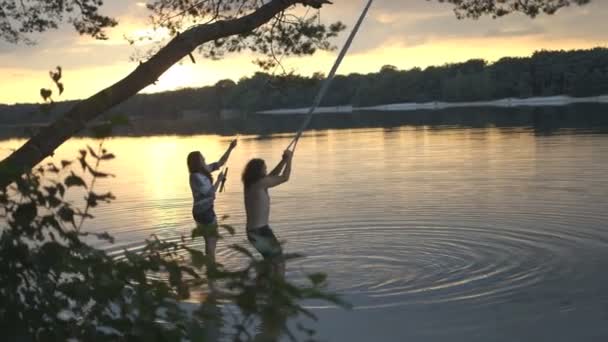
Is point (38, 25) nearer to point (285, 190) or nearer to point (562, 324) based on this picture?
point (562, 324)

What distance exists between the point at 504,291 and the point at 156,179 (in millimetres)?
17984

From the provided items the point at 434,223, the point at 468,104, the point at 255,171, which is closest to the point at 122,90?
the point at 255,171

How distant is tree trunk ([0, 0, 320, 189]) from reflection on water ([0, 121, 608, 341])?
52 cm

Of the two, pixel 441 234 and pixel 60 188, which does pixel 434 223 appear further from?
pixel 60 188

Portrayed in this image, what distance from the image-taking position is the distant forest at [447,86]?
404 ft

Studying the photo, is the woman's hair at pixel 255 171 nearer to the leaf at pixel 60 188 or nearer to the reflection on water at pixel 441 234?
the reflection on water at pixel 441 234

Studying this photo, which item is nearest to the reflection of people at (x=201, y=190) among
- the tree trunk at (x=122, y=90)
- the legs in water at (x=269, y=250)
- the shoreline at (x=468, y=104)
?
the tree trunk at (x=122, y=90)

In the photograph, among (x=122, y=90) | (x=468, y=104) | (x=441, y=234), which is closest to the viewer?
(x=122, y=90)

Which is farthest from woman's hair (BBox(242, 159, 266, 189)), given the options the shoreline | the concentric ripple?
the shoreline

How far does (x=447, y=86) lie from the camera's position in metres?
140

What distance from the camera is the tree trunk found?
12.9 ft

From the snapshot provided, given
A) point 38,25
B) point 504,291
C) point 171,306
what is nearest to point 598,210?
point 504,291

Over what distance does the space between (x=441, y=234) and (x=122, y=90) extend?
283 inches

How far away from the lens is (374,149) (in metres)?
32.4
